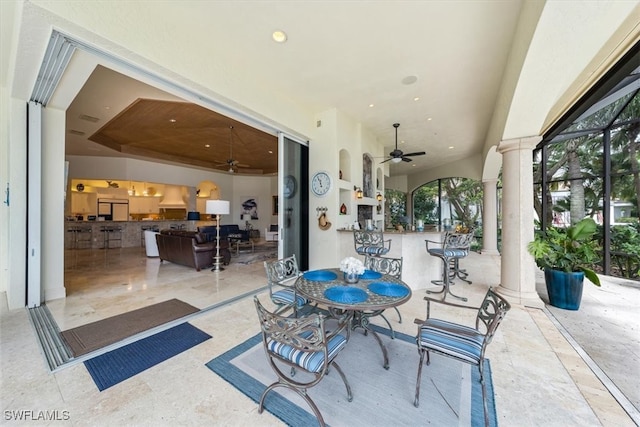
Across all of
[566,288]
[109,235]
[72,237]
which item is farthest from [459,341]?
[72,237]

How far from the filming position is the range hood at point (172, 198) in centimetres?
1188

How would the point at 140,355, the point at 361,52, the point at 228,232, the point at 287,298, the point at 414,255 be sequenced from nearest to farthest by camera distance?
the point at 140,355 → the point at 287,298 → the point at 361,52 → the point at 414,255 → the point at 228,232

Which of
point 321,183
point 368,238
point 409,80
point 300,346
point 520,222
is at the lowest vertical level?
point 300,346

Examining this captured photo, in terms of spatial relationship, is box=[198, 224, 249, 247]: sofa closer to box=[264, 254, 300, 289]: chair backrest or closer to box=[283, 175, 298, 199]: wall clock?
box=[283, 175, 298, 199]: wall clock

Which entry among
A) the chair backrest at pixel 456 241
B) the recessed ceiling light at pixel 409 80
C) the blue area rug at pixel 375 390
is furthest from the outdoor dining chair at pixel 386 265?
the recessed ceiling light at pixel 409 80

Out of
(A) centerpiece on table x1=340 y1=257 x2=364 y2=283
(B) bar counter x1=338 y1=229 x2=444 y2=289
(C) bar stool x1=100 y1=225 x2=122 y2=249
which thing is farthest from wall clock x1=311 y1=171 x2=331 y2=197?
(C) bar stool x1=100 y1=225 x2=122 y2=249

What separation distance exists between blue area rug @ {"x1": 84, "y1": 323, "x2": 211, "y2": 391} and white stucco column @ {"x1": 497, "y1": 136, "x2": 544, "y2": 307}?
4.56 m

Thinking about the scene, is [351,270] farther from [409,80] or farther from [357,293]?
[409,80]

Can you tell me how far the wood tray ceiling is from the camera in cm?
557

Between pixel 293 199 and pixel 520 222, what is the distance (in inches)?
162

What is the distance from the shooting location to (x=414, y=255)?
4562mm

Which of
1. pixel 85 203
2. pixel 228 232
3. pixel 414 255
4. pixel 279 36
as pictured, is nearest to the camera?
pixel 279 36

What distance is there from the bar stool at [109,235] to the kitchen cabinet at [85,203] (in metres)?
2.96

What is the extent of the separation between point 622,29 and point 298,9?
3.56 metres
